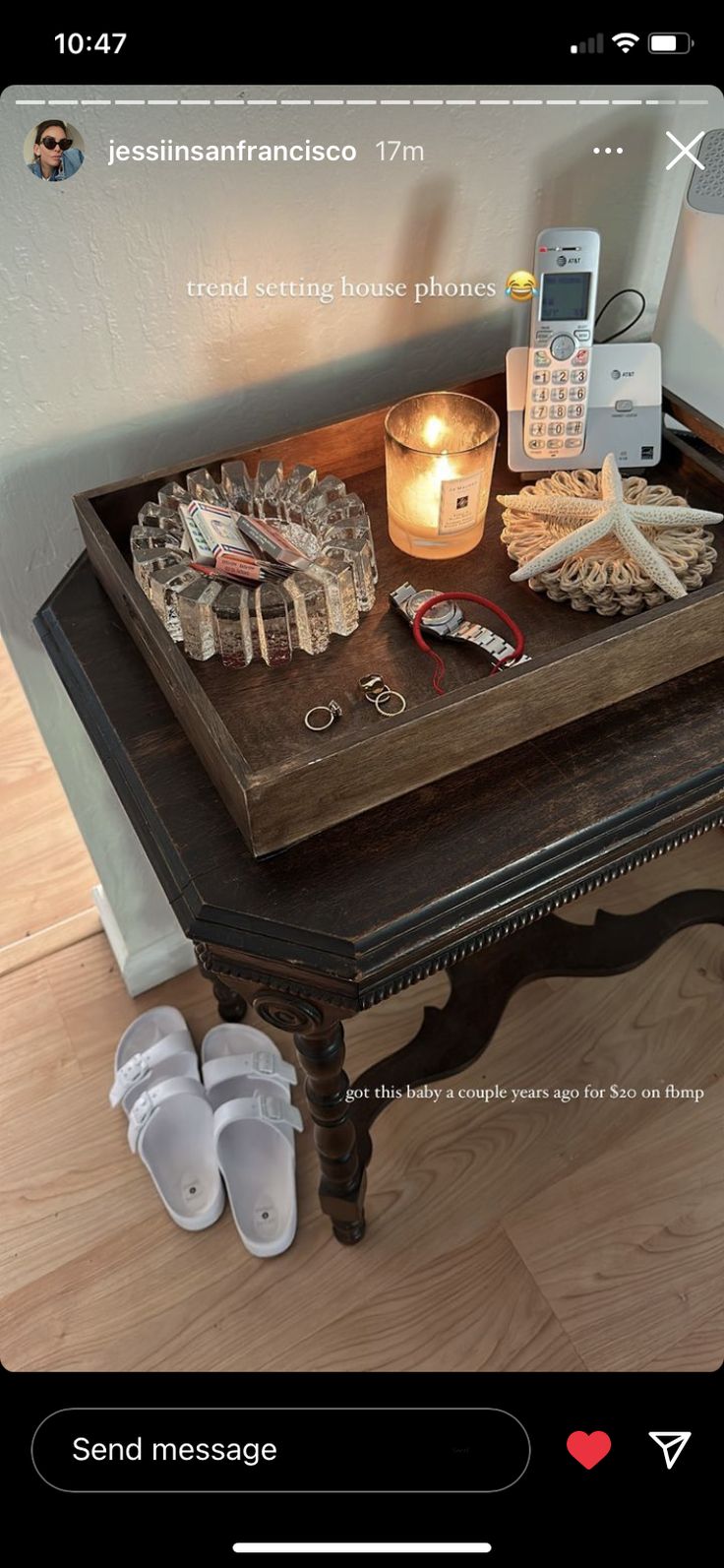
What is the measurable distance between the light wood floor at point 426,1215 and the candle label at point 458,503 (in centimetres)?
68

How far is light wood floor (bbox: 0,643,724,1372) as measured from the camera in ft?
3.69

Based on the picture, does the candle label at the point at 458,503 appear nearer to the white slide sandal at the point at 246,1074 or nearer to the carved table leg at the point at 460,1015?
the carved table leg at the point at 460,1015

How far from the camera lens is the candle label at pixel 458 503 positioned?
0.87 m

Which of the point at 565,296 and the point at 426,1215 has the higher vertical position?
the point at 565,296

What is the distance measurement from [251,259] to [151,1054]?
2.77ft

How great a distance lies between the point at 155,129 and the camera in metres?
0.78

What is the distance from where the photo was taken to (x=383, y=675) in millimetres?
838

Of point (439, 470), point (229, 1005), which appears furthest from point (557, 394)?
point (229, 1005)

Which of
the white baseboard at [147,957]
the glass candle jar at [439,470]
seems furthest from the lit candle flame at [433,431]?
the white baseboard at [147,957]

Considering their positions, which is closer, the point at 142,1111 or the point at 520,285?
the point at 520,285
